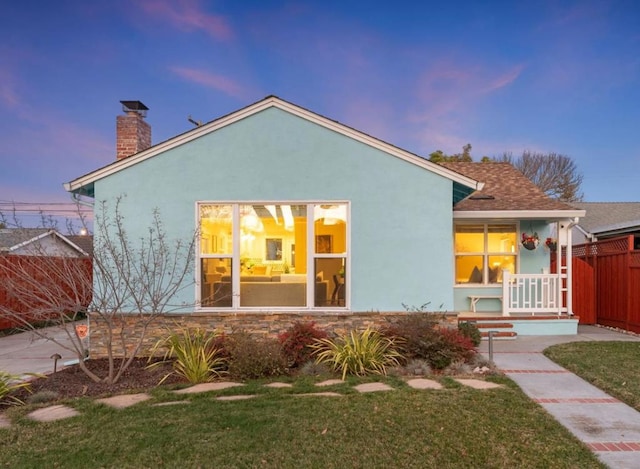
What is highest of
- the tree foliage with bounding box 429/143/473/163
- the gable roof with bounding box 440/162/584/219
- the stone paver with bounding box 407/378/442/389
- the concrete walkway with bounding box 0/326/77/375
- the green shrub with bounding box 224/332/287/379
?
the tree foliage with bounding box 429/143/473/163

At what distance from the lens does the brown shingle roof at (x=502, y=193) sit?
1012cm

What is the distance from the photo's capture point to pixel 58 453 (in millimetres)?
3775

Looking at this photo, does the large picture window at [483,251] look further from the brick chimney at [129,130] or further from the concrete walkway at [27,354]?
the concrete walkway at [27,354]

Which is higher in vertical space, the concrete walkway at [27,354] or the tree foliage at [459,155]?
the tree foliage at [459,155]

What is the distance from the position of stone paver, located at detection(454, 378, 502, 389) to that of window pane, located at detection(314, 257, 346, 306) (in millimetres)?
2807

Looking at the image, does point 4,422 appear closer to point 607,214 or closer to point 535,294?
point 535,294

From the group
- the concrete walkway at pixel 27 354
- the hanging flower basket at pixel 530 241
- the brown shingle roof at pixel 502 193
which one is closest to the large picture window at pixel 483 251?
the hanging flower basket at pixel 530 241

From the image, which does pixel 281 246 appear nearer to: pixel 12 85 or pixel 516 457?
pixel 516 457

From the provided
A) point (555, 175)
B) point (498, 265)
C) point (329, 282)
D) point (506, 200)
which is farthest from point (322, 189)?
point (555, 175)

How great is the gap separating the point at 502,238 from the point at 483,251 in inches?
26.3

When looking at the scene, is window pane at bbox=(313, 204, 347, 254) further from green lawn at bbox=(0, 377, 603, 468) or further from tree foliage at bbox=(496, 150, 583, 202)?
tree foliage at bbox=(496, 150, 583, 202)

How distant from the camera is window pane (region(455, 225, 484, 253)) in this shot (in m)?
11.0

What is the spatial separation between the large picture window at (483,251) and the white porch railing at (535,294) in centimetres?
81

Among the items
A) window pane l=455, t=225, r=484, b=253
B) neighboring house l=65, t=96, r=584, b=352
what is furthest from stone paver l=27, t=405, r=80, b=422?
window pane l=455, t=225, r=484, b=253
